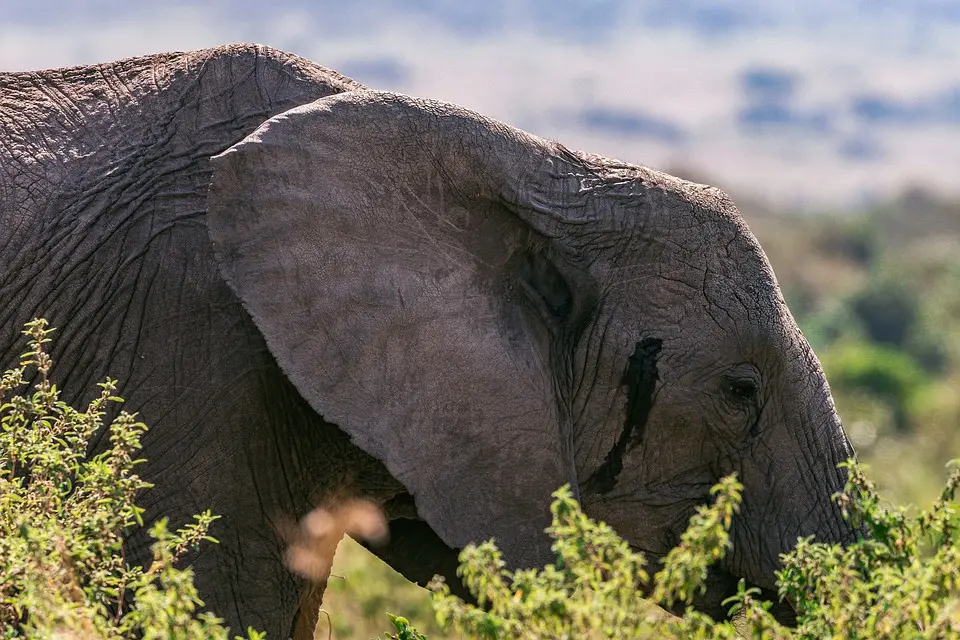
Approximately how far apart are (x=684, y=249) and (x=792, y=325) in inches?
15.4

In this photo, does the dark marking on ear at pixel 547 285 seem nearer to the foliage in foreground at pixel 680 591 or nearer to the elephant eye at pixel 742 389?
the elephant eye at pixel 742 389

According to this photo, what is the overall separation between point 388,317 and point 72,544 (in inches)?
43.8

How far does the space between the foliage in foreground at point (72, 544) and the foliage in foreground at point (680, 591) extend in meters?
0.46

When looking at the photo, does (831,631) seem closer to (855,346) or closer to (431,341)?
(431,341)

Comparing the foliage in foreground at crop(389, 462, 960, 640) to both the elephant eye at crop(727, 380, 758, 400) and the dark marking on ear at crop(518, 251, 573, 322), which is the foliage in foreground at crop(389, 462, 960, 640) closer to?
the elephant eye at crop(727, 380, 758, 400)

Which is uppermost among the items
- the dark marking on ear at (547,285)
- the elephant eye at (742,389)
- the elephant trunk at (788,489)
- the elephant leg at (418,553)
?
the dark marking on ear at (547,285)

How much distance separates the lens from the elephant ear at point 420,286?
3.75 meters

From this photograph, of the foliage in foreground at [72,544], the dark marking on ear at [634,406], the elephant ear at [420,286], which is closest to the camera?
the foliage in foreground at [72,544]

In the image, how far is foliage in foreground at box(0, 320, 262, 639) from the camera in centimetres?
274

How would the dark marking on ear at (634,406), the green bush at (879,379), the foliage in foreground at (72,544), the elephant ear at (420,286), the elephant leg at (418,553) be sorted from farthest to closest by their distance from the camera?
1. the green bush at (879,379)
2. the elephant leg at (418,553)
3. the dark marking on ear at (634,406)
4. the elephant ear at (420,286)
5. the foliage in foreground at (72,544)

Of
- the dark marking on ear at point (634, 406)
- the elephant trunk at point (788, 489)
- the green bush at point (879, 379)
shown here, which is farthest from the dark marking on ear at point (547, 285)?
the green bush at point (879, 379)

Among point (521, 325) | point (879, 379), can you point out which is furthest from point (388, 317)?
point (879, 379)

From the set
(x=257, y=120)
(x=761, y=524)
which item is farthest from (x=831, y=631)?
(x=257, y=120)

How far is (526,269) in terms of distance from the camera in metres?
4.14
